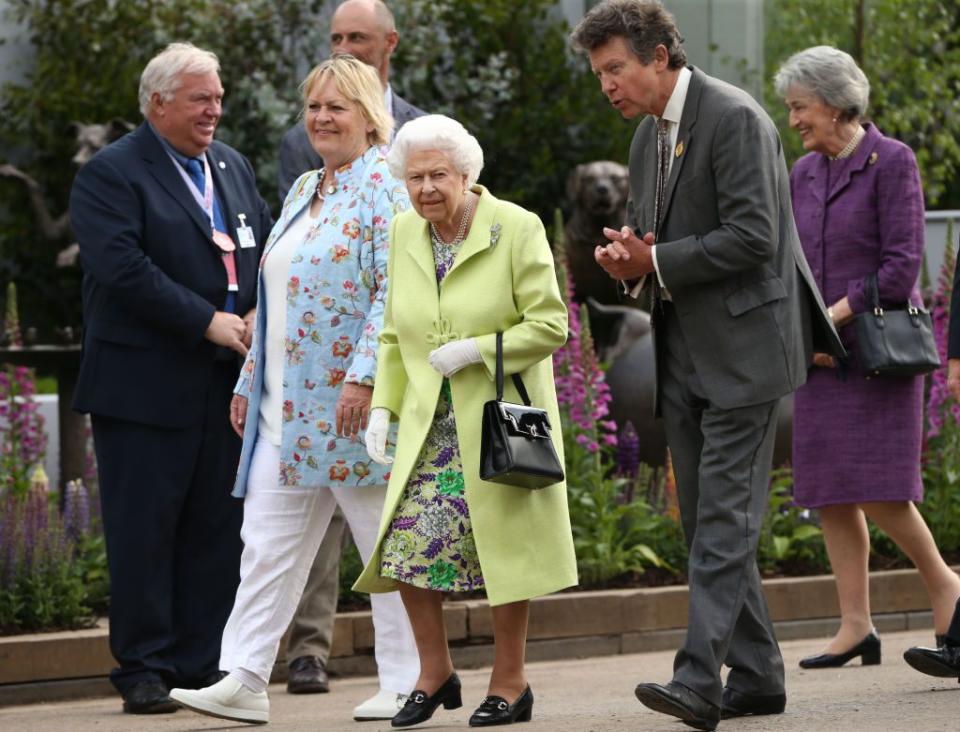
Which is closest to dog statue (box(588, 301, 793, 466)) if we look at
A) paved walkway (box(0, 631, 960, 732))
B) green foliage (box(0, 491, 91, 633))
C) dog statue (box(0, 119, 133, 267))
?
paved walkway (box(0, 631, 960, 732))

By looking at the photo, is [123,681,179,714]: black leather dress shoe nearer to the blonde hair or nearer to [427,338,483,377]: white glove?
[427,338,483,377]: white glove

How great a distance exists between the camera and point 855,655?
6699mm

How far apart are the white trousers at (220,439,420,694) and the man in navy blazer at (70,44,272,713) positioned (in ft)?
2.40

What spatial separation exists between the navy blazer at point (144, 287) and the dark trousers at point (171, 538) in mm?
93

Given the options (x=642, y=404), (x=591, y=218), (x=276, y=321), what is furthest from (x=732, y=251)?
(x=591, y=218)

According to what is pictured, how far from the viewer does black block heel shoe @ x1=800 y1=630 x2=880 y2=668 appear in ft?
21.9

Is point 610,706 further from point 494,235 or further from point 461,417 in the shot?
point 494,235

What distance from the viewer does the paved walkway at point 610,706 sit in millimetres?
5008

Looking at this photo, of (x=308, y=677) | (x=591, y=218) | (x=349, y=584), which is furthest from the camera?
(x=591, y=218)

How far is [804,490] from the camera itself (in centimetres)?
665

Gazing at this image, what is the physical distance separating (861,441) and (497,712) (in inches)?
79.8

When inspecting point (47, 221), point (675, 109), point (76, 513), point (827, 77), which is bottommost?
point (76, 513)

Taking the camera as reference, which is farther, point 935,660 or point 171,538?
point 171,538

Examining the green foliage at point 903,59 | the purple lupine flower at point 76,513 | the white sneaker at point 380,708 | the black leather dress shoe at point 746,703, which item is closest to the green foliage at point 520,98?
the green foliage at point 903,59
